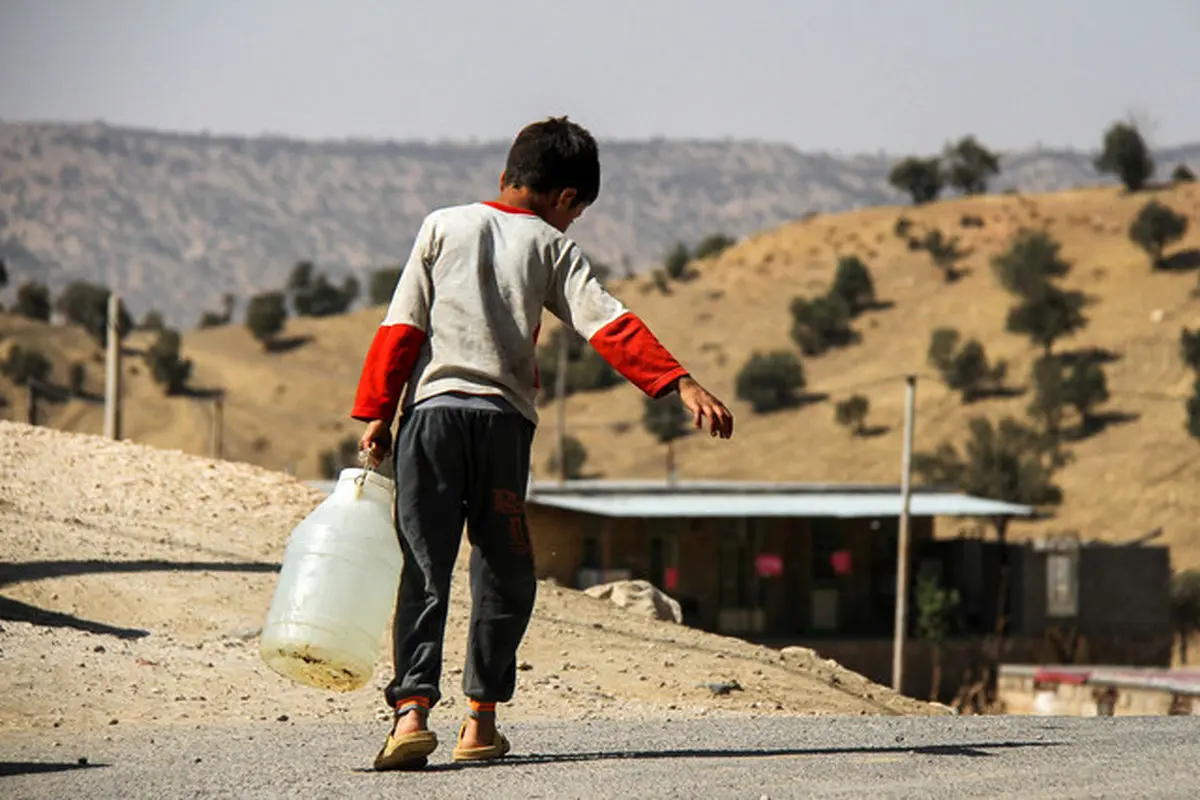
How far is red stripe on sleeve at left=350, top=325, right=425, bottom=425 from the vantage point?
6.85m

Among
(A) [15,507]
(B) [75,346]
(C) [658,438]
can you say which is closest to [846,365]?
(C) [658,438]

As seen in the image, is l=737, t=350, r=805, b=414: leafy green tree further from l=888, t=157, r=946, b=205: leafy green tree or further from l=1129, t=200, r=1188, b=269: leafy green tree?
l=888, t=157, r=946, b=205: leafy green tree

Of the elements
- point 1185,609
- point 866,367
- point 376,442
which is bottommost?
point 1185,609

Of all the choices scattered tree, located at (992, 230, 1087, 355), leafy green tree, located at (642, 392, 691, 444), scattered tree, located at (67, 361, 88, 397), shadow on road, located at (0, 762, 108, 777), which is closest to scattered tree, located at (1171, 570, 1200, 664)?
scattered tree, located at (992, 230, 1087, 355)

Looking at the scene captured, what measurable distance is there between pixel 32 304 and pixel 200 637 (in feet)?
385

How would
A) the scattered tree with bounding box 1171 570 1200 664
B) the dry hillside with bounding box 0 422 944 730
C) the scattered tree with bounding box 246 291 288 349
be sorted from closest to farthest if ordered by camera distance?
the dry hillside with bounding box 0 422 944 730 → the scattered tree with bounding box 1171 570 1200 664 → the scattered tree with bounding box 246 291 288 349

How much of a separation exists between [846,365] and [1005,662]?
4580 cm

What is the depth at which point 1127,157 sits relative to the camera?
114000 mm

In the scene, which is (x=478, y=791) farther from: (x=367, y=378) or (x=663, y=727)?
(x=663, y=727)

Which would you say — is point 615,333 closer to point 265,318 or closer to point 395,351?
point 395,351

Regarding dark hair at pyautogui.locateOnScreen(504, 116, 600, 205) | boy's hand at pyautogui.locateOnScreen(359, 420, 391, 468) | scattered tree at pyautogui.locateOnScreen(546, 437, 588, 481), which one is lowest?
scattered tree at pyautogui.locateOnScreen(546, 437, 588, 481)

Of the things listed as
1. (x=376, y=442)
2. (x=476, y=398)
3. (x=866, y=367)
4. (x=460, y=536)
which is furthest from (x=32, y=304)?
(x=460, y=536)

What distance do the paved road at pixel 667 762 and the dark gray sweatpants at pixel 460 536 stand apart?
346 mm

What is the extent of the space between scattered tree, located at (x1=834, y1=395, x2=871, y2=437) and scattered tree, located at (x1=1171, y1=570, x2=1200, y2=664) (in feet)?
79.5
